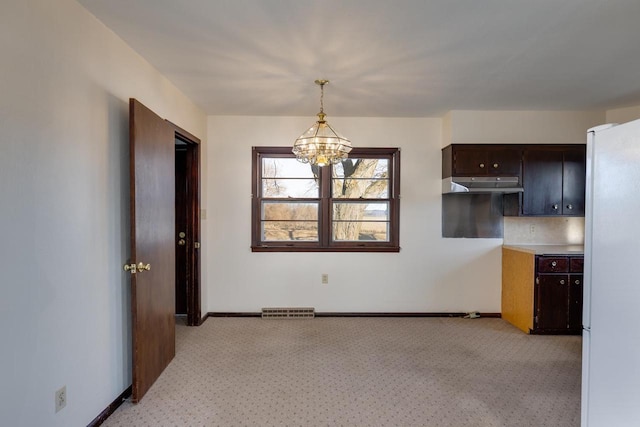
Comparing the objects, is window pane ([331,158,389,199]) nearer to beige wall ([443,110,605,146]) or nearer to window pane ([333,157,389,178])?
window pane ([333,157,389,178])

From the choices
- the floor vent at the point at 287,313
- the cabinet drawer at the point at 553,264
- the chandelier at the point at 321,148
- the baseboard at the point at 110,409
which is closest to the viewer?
the baseboard at the point at 110,409

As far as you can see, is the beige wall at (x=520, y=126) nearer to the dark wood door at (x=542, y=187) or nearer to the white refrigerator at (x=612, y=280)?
the dark wood door at (x=542, y=187)

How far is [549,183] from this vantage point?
12.1 ft

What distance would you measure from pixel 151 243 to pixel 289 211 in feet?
6.31

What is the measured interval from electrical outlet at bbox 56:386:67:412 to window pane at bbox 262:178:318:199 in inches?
107

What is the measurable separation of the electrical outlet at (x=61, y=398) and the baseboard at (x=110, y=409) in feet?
1.07

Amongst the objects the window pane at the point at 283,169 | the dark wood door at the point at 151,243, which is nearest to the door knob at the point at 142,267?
the dark wood door at the point at 151,243

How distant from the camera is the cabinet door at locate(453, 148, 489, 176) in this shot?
145 inches

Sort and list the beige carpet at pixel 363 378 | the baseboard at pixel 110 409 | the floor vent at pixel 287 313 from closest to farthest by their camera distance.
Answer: the baseboard at pixel 110 409 → the beige carpet at pixel 363 378 → the floor vent at pixel 287 313

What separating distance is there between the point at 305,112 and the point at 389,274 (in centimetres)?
228

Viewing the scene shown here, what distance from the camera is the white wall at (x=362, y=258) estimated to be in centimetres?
397

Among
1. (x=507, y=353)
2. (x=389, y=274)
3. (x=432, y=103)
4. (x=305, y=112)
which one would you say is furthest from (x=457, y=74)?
(x=507, y=353)

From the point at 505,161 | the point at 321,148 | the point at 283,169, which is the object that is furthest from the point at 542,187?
the point at 283,169

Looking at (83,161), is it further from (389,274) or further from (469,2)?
(389,274)
